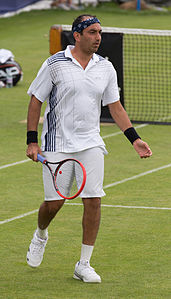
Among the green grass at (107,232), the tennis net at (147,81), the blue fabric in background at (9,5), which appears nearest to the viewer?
the green grass at (107,232)

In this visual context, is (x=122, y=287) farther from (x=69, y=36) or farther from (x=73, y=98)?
(x=69, y=36)

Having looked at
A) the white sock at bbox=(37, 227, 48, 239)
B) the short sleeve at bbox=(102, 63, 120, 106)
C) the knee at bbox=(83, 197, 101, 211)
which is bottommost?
the white sock at bbox=(37, 227, 48, 239)

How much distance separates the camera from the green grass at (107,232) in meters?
7.25

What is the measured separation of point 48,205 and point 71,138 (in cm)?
66

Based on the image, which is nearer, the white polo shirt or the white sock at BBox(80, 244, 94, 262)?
the white polo shirt

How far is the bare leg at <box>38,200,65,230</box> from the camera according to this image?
7.35m

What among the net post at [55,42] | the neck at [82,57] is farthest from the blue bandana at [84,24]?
the net post at [55,42]

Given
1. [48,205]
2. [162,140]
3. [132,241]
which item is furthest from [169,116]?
[48,205]

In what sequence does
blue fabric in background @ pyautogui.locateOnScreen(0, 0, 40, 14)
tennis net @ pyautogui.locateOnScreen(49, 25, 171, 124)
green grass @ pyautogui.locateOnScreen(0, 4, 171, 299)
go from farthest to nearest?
blue fabric in background @ pyautogui.locateOnScreen(0, 0, 40, 14)
tennis net @ pyautogui.locateOnScreen(49, 25, 171, 124)
green grass @ pyautogui.locateOnScreen(0, 4, 171, 299)

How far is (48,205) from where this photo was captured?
7.38 m

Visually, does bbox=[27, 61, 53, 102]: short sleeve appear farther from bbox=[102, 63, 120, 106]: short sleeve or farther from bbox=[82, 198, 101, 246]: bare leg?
bbox=[82, 198, 101, 246]: bare leg

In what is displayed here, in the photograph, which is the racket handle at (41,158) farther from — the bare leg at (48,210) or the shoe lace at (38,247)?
the shoe lace at (38,247)

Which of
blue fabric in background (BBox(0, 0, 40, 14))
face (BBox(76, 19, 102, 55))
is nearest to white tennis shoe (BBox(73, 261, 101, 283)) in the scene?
face (BBox(76, 19, 102, 55))

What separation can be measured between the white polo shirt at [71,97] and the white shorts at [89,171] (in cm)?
5
